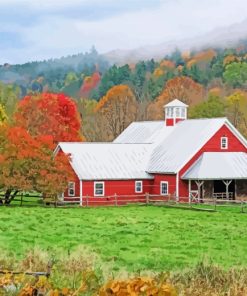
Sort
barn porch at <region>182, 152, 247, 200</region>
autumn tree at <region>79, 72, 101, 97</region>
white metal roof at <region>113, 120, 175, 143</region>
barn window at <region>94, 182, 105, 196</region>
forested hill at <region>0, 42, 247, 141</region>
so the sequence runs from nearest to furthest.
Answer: barn porch at <region>182, 152, 247, 200</region> < barn window at <region>94, 182, 105, 196</region> < white metal roof at <region>113, 120, 175, 143</region> < forested hill at <region>0, 42, 247, 141</region> < autumn tree at <region>79, 72, 101, 97</region>

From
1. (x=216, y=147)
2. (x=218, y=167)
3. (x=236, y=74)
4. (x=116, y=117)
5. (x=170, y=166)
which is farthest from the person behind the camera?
(x=236, y=74)

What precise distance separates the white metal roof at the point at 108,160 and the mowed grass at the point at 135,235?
287 inches

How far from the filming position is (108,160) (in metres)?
48.9

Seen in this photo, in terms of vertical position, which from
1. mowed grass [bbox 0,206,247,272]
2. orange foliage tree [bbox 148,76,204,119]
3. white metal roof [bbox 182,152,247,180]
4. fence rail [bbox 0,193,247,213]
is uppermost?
orange foliage tree [bbox 148,76,204,119]

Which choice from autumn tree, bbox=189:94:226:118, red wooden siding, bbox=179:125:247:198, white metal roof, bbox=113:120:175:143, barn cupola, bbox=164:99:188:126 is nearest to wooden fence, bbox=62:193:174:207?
red wooden siding, bbox=179:125:247:198

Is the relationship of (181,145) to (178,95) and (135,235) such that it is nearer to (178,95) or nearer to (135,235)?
(135,235)

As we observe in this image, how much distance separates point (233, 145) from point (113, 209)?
11.5 m

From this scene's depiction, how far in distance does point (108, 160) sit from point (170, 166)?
425 centimetres

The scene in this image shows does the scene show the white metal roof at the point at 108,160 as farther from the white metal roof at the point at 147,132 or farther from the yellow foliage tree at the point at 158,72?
the yellow foliage tree at the point at 158,72

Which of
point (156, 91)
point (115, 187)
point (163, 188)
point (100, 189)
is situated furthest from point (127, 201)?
point (156, 91)

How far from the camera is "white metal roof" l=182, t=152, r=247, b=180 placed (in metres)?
46.1

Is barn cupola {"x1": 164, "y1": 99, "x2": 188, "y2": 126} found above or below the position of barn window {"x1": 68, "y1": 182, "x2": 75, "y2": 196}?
above

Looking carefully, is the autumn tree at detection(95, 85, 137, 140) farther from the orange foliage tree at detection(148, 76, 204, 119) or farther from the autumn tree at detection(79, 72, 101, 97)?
the autumn tree at detection(79, 72, 101, 97)

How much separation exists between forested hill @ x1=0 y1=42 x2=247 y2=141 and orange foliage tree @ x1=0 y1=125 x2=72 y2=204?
119 ft
